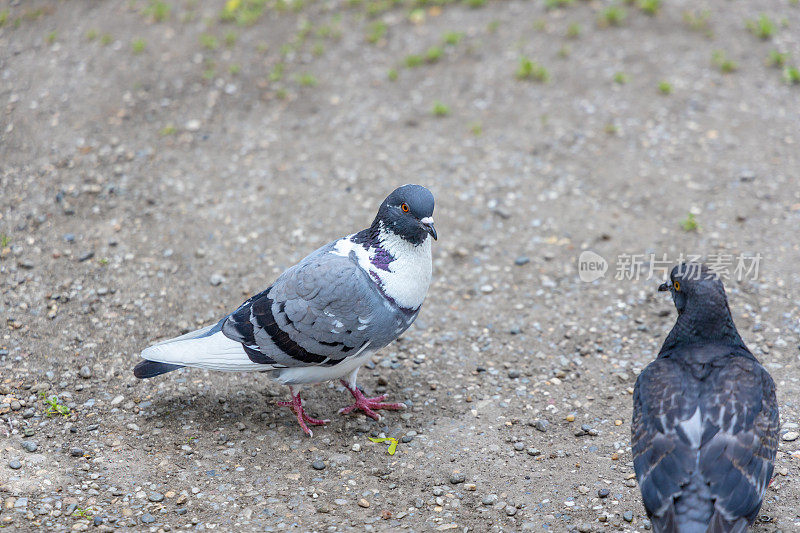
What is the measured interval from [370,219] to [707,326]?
11.1ft

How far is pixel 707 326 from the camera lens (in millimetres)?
4223

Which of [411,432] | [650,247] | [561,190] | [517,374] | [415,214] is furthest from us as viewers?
[561,190]

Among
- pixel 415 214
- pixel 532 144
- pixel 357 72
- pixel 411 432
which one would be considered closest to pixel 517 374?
pixel 411 432

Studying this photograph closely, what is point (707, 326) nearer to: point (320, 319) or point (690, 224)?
point (320, 319)

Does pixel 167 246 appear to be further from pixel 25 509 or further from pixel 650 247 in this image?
pixel 650 247

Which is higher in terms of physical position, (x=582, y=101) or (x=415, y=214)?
(x=415, y=214)

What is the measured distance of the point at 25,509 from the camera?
163 inches

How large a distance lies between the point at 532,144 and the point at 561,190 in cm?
77

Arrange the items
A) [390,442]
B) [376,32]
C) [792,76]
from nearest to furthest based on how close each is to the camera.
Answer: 1. [390,442]
2. [792,76]
3. [376,32]

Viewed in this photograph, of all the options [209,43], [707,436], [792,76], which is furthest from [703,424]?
[209,43]

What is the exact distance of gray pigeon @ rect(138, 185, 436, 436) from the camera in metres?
4.66

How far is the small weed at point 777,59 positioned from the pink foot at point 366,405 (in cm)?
606

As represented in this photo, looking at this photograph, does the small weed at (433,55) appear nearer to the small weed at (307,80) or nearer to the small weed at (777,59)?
the small weed at (307,80)

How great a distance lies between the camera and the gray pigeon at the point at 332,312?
4656 mm
